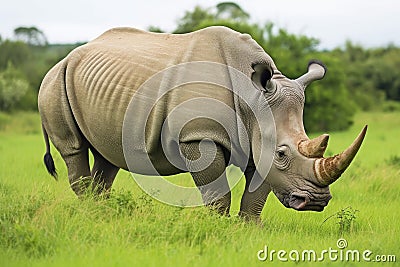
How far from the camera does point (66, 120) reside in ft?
22.2

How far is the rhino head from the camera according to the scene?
5059 mm

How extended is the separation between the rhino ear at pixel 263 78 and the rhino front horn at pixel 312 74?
451 millimetres

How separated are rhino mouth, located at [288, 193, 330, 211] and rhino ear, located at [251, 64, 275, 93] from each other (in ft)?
2.80

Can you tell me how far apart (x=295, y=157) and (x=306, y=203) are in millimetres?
348

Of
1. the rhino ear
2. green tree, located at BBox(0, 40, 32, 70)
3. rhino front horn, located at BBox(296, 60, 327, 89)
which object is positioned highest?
the rhino ear

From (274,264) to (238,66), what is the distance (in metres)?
1.80

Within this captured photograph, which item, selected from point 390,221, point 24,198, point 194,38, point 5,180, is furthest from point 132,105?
point 5,180

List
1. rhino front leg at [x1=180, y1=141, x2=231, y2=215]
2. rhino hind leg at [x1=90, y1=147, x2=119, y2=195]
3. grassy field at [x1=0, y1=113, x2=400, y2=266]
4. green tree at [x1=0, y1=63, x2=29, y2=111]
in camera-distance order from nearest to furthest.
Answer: grassy field at [x1=0, y1=113, x2=400, y2=266] → rhino front leg at [x1=180, y1=141, x2=231, y2=215] → rhino hind leg at [x1=90, y1=147, x2=119, y2=195] → green tree at [x1=0, y1=63, x2=29, y2=111]

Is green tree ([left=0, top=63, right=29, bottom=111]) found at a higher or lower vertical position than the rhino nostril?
lower

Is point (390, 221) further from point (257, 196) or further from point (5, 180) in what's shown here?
point (5, 180)

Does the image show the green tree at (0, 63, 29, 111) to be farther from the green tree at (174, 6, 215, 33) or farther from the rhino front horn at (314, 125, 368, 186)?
the rhino front horn at (314, 125, 368, 186)

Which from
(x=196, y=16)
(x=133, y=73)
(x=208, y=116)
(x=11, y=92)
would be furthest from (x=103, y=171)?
(x=196, y=16)

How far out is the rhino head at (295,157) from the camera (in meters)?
5.06

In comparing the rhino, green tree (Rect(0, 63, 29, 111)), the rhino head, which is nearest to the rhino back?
the rhino
